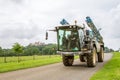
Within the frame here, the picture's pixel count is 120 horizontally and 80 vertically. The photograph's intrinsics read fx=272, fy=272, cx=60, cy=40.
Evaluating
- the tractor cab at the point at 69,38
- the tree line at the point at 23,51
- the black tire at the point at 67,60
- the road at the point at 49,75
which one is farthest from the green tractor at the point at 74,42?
the tree line at the point at 23,51

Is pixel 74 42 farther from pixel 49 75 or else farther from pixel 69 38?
pixel 49 75

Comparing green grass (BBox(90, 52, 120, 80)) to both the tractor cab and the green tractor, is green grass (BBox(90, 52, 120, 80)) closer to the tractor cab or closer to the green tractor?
the green tractor

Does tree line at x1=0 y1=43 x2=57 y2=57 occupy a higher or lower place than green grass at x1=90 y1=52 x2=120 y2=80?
higher

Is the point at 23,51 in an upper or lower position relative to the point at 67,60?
upper

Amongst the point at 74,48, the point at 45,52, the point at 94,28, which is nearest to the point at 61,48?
the point at 74,48

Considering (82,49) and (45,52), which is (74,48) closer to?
(82,49)

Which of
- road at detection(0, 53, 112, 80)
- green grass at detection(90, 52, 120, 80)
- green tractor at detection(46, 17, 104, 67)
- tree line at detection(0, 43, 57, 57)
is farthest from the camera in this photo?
tree line at detection(0, 43, 57, 57)

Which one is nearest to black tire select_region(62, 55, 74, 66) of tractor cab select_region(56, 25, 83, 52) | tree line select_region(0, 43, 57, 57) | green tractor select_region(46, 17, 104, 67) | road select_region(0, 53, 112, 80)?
green tractor select_region(46, 17, 104, 67)

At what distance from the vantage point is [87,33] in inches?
893

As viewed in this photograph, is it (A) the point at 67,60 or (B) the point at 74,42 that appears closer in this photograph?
(B) the point at 74,42

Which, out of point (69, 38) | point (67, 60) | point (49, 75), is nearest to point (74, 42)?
point (69, 38)

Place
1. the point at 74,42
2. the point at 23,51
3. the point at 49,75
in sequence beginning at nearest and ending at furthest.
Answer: the point at 49,75 < the point at 74,42 < the point at 23,51

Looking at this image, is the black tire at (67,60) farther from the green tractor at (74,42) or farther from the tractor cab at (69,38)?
the tractor cab at (69,38)

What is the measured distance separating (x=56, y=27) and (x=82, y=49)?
2.86 m
